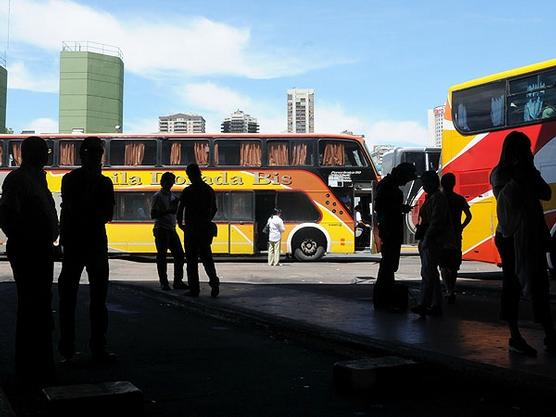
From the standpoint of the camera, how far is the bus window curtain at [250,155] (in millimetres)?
20250

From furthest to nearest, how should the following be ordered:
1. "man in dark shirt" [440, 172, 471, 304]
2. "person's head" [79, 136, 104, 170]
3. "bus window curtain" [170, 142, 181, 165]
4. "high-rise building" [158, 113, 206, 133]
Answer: "high-rise building" [158, 113, 206, 133] < "bus window curtain" [170, 142, 181, 165] < "man in dark shirt" [440, 172, 471, 304] < "person's head" [79, 136, 104, 170]

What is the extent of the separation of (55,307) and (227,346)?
380 centimetres

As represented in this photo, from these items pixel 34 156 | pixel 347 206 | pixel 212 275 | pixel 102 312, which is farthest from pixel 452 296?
pixel 347 206

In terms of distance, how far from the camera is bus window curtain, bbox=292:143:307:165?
20234 mm

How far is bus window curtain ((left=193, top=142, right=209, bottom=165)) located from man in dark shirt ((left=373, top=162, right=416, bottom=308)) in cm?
1290

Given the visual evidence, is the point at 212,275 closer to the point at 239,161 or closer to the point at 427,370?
the point at 427,370

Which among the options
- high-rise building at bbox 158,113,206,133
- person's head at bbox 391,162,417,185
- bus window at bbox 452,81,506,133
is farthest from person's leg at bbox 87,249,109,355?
high-rise building at bbox 158,113,206,133

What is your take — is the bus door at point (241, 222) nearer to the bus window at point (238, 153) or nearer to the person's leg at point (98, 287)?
the bus window at point (238, 153)

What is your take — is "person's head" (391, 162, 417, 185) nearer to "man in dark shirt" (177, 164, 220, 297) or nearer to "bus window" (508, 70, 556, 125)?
"man in dark shirt" (177, 164, 220, 297)

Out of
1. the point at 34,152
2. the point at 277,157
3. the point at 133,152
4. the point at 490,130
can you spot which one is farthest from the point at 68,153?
the point at 34,152

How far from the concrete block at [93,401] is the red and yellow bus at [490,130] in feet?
30.2

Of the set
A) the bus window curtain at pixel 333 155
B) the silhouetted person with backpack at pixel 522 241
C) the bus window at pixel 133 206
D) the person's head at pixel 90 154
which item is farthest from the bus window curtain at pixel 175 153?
the silhouetted person with backpack at pixel 522 241

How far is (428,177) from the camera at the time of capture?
796cm

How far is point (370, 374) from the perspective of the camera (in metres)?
4.27
